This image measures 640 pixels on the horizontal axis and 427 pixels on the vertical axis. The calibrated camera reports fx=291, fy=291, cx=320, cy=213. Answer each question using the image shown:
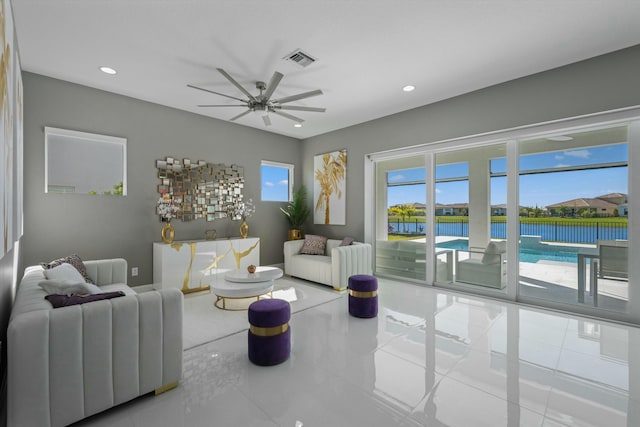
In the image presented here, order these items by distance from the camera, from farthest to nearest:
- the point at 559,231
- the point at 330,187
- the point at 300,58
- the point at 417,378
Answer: the point at 330,187, the point at 559,231, the point at 300,58, the point at 417,378

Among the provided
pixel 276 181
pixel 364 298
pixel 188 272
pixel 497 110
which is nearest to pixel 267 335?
pixel 364 298

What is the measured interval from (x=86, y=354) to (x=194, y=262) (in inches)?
115

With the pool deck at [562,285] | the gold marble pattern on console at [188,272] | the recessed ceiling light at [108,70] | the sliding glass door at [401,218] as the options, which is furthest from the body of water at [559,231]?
the recessed ceiling light at [108,70]

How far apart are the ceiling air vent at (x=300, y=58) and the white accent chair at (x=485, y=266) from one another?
3.51 m

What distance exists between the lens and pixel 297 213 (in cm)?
628

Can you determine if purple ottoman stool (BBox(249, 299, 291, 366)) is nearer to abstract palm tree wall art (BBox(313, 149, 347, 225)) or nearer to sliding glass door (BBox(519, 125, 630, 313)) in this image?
sliding glass door (BBox(519, 125, 630, 313))

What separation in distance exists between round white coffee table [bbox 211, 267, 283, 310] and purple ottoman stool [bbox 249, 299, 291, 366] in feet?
3.46

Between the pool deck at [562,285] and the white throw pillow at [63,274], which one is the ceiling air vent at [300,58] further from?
the pool deck at [562,285]

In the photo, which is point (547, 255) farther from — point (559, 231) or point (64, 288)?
point (64, 288)

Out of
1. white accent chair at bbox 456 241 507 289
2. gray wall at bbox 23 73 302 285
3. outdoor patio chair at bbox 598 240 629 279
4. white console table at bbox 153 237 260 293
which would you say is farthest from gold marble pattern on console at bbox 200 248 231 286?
outdoor patio chair at bbox 598 240 629 279

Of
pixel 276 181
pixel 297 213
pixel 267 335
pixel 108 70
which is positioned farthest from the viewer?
pixel 276 181

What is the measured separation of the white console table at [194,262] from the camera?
14.1 feet

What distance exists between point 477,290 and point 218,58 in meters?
4.68

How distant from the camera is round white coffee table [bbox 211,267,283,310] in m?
3.44
